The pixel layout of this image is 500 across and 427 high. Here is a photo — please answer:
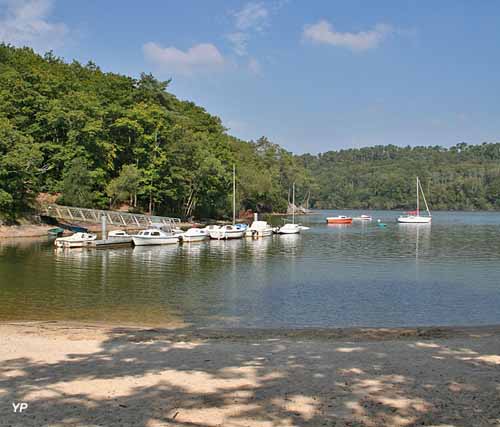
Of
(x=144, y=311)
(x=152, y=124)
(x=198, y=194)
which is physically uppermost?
(x=152, y=124)

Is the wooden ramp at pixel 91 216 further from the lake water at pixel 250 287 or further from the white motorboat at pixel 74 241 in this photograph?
the white motorboat at pixel 74 241

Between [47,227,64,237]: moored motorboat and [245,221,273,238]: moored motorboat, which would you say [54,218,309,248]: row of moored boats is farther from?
[47,227,64,237]: moored motorboat

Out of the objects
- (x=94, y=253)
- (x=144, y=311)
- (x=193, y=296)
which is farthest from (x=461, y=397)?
(x=94, y=253)

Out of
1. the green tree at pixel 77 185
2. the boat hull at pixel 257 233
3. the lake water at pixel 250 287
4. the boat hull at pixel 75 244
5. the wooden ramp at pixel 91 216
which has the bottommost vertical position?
the lake water at pixel 250 287

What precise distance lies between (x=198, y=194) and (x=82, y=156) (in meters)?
24.9

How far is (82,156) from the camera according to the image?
74438 millimetres

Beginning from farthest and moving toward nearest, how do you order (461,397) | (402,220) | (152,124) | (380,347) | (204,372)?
(402,220), (152,124), (380,347), (204,372), (461,397)

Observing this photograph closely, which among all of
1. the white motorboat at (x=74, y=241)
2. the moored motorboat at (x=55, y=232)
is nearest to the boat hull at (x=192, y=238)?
the white motorboat at (x=74, y=241)

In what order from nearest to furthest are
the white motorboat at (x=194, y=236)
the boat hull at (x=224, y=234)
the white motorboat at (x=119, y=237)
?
1. the white motorboat at (x=119, y=237)
2. the white motorboat at (x=194, y=236)
3. the boat hull at (x=224, y=234)

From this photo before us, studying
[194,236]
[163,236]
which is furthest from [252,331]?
[194,236]

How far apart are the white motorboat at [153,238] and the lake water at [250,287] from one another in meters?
2.27

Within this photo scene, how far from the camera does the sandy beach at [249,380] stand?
8323 millimetres

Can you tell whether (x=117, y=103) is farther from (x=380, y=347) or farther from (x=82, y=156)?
(x=380, y=347)

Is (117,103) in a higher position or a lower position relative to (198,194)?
higher
